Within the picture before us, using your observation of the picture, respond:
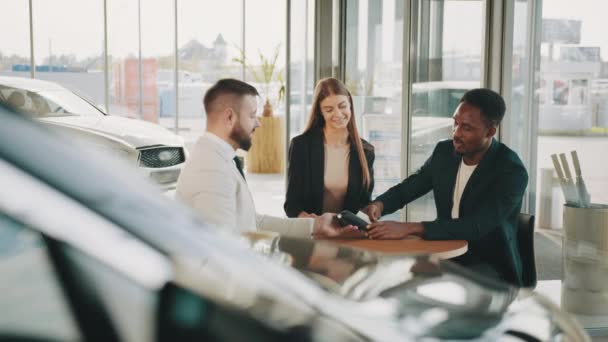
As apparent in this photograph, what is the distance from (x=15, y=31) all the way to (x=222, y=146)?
10.0 metres

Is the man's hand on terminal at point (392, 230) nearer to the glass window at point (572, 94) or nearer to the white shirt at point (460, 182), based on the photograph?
→ the white shirt at point (460, 182)

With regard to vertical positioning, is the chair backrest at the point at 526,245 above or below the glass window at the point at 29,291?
below

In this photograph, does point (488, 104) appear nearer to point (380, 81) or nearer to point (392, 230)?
point (392, 230)

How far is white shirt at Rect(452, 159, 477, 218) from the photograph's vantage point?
2986 millimetres

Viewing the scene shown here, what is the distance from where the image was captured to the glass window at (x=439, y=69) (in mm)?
4156

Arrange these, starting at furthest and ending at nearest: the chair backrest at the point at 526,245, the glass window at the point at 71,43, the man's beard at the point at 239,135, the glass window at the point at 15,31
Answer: the glass window at the point at 71,43, the glass window at the point at 15,31, the chair backrest at the point at 526,245, the man's beard at the point at 239,135

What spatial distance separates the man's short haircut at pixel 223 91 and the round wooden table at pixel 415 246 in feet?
2.12

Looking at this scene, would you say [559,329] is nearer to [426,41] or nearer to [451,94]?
[451,94]

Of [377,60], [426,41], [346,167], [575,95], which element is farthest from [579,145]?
[377,60]

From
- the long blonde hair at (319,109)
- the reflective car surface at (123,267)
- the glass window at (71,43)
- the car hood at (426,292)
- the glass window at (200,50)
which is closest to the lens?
the reflective car surface at (123,267)

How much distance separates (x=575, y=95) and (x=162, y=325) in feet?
10.7

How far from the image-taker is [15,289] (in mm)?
478

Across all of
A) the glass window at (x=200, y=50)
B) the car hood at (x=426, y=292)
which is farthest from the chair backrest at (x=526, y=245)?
the glass window at (x=200, y=50)

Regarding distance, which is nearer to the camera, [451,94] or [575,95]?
[575,95]
